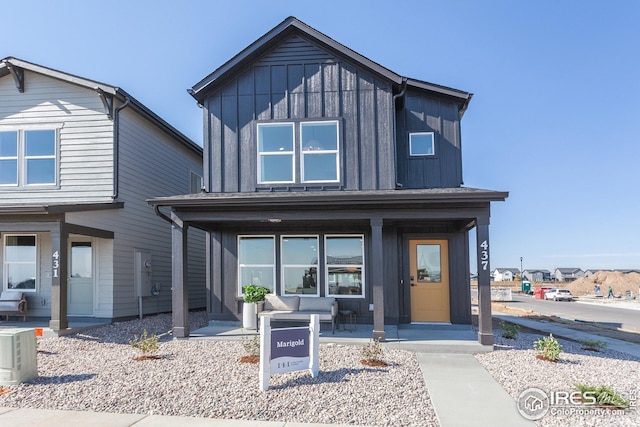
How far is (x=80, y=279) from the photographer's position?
38.1ft

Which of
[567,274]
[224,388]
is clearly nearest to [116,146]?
[224,388]

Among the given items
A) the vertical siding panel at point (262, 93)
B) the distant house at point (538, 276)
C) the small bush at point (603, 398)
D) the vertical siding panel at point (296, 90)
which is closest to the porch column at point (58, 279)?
the vertical siding panel at point (262, 93)

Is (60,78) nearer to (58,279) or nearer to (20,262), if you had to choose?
(20,262)

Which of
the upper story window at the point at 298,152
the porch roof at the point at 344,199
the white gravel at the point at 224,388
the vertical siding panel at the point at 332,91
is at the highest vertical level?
the vertical siding panel at the point at 332,91

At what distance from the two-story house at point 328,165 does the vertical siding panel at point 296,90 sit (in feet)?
0.08

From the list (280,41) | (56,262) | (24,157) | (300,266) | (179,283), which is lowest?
(179,283)

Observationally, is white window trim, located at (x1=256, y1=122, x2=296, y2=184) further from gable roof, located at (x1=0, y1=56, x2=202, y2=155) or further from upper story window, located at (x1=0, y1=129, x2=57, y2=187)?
upper story window, located at (x1=0, y1=129, x2=57, y2=187)

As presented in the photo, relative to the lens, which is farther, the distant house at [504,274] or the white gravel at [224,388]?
the distant house at [504,274]

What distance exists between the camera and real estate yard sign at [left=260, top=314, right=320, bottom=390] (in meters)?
5.77

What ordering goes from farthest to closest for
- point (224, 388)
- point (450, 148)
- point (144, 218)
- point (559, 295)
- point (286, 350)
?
point (559, 295), point (144, 218), point (450, 148), point (286, 350), point (224, 388)

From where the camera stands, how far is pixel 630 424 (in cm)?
456

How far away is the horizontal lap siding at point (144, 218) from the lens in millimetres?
11719

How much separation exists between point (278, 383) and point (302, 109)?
6647 mm

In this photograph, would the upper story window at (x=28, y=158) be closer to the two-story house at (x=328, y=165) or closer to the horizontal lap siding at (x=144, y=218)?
the horizontal lap siding at (x=144, y=218)
